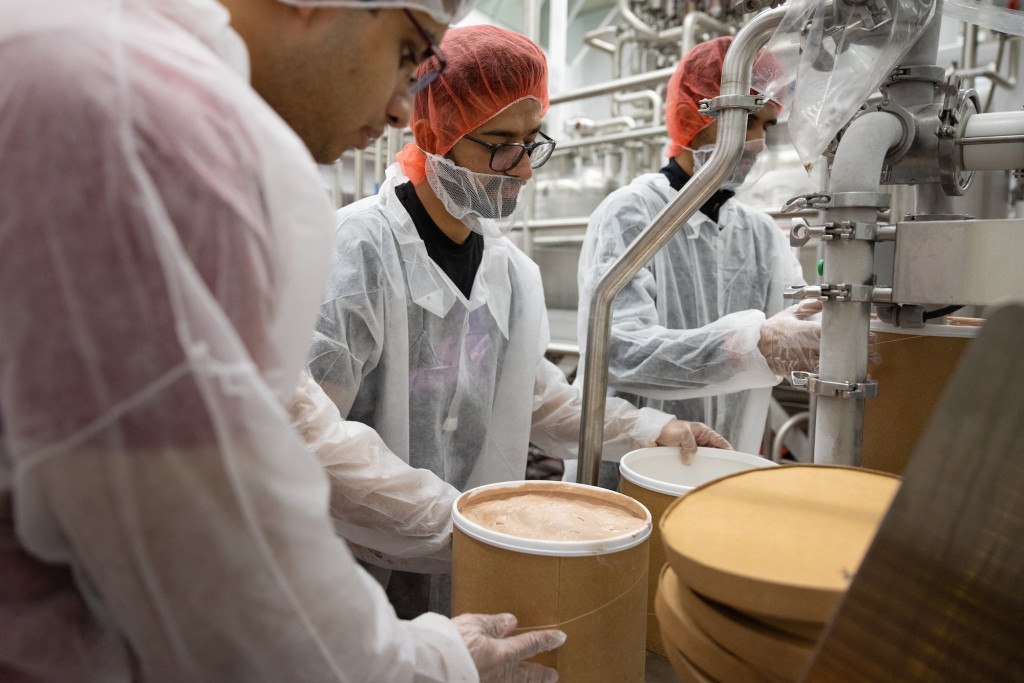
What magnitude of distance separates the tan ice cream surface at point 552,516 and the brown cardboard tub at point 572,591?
0.04m

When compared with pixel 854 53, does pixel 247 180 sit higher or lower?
lower

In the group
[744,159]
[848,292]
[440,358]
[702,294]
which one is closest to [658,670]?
[848,292]

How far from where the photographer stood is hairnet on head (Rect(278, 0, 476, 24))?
0.52 m

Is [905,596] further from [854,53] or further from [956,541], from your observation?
[854,53]

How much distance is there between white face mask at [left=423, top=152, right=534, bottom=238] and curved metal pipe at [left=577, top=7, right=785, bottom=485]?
16.2 inches

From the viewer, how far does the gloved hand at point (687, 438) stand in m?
1.04

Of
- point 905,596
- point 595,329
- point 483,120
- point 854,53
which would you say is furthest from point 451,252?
point 905,596

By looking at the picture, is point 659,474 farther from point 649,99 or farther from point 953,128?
point 649,99

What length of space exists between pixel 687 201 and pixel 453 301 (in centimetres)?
51

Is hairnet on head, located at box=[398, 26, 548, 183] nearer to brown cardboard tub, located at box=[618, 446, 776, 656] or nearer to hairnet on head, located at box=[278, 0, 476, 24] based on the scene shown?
hairnet on head, located at box=[278, 0, 476, 24]

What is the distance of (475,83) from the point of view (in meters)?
1.17

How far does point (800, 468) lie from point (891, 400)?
1.44 feet

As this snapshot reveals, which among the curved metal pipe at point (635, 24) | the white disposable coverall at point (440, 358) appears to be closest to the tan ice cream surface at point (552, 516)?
the white disposable coverall at point (440, 358)

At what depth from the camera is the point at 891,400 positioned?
3.27 ft
